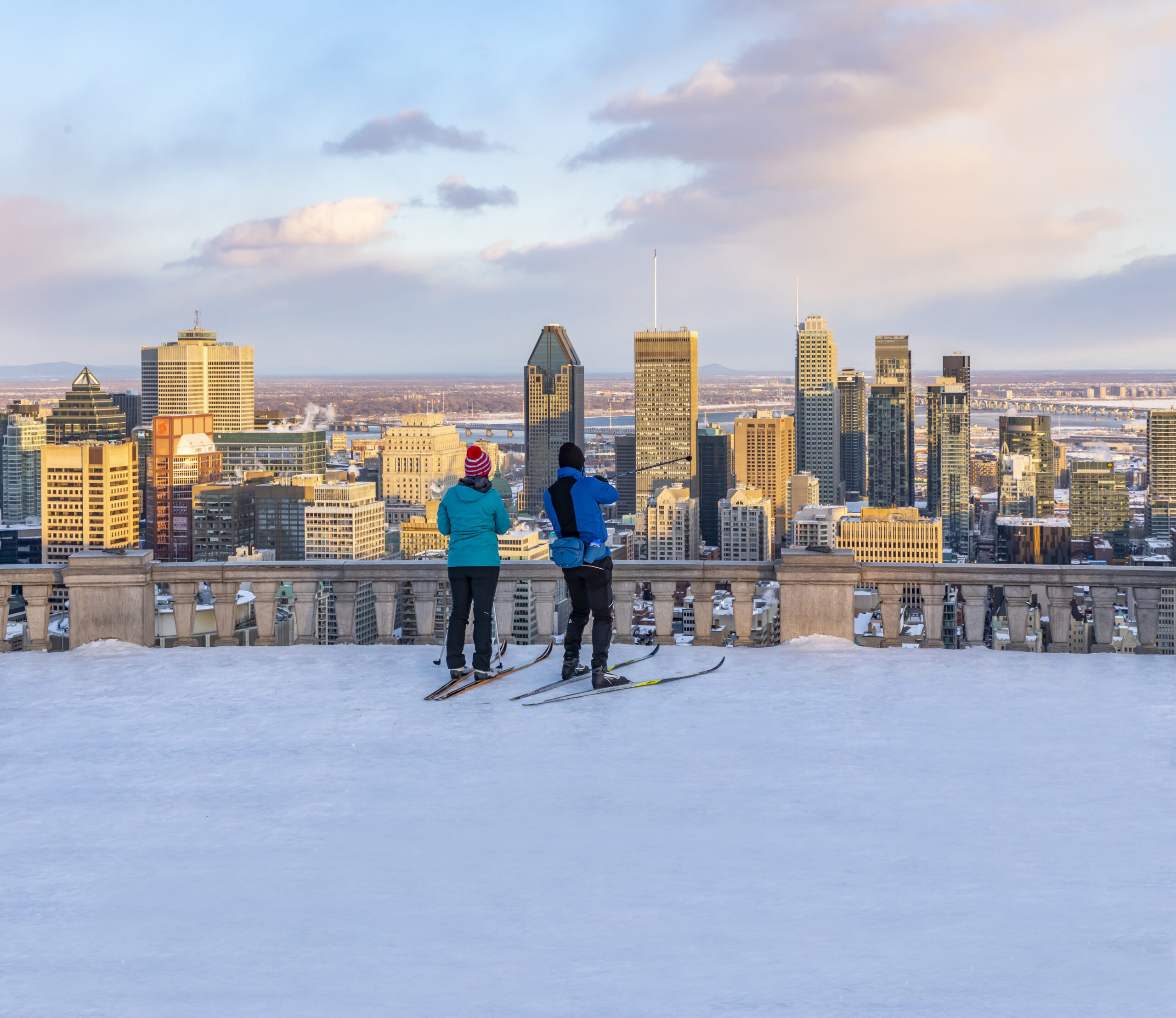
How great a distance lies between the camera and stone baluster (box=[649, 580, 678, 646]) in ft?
36.8

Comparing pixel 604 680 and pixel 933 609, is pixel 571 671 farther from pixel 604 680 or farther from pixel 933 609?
pixel 933 609

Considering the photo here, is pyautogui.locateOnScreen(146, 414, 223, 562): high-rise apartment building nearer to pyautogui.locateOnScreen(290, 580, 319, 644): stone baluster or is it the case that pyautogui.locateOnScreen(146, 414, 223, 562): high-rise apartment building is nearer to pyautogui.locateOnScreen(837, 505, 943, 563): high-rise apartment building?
pyautogui.locateOnScreen(837, 505, 943, 563): high-rise apartment building

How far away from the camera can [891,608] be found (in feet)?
35.8

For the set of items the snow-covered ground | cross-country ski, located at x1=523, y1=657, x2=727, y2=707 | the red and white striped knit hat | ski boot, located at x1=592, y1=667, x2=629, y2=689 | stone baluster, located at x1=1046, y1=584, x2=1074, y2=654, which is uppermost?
the red and white striped knit hat

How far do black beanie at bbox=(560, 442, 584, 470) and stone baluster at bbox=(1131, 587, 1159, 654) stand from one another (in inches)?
210

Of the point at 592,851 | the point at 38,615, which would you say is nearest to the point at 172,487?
the point at 38,615

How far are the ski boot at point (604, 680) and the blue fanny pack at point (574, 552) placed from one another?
0.88 meters

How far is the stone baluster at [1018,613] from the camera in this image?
10.8 meters

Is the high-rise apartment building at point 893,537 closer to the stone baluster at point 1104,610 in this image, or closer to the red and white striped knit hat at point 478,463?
the stone baluster at point 1104,610

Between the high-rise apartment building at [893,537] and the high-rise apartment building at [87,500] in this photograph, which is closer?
the high-rise apartment building at [87,500]

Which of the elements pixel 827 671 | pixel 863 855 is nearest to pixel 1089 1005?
pixel 863 855

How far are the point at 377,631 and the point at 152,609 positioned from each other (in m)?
2.16

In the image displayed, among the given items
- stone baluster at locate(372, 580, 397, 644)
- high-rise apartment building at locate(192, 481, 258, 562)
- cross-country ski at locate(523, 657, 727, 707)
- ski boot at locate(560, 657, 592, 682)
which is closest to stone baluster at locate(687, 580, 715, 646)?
cross-country ski at locate(523, 657, 727, 707)

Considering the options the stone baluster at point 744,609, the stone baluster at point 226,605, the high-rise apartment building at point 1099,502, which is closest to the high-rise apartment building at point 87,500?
the high-rise apartment building at point 1099,502
